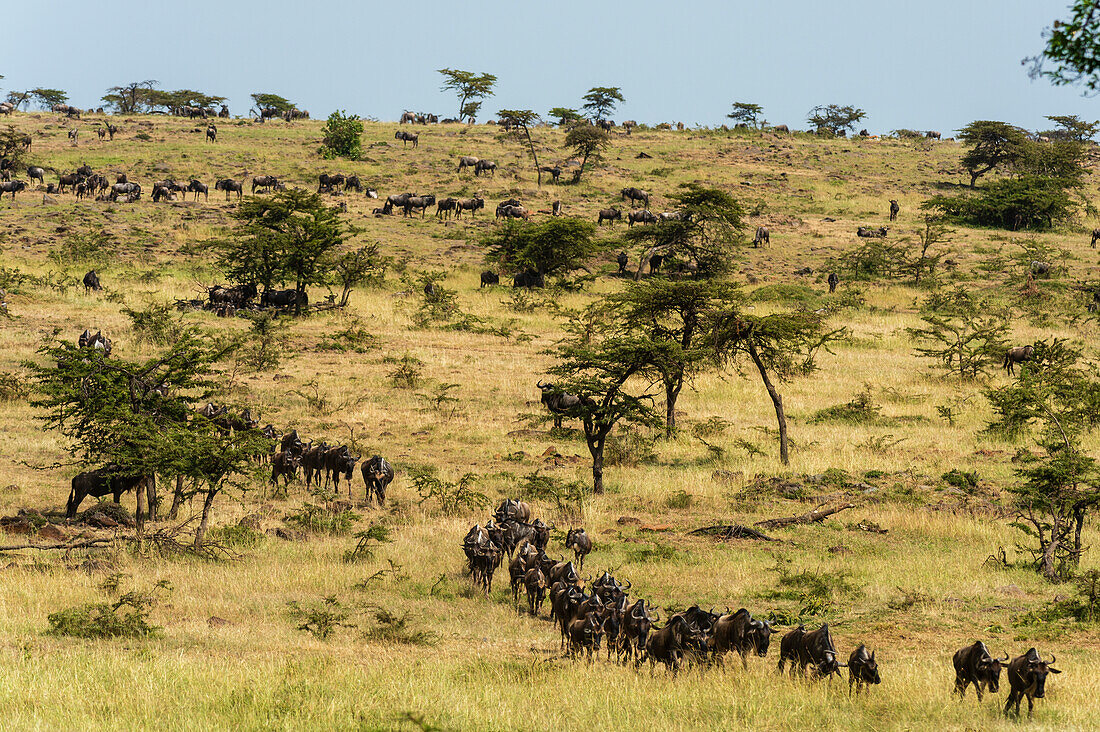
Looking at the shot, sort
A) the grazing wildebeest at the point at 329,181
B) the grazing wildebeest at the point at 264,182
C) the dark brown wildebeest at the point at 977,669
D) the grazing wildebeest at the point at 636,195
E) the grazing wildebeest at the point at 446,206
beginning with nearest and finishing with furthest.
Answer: the dark brown wildebeest at the point at 977,669, the grazing wildebeest at the point at 264,182, the grazing wildebeest at the point at 446,206, the grazing wildebeest at the point at 329,181, the grazing wildebeest at the point at 636,195

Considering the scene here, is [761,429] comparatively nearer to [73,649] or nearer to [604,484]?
[604,484]

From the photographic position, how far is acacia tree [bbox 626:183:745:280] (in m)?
Result: 45.7

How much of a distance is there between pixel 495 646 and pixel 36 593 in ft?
19.9

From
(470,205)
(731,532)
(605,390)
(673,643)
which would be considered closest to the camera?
(673,643)

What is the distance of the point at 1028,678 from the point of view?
862 centimetres

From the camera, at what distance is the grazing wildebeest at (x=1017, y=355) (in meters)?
30.4

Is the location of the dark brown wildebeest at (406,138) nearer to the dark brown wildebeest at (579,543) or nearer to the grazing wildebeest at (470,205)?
the grazing wildebeest at (470,205)

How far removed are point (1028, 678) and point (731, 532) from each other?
26.0ft

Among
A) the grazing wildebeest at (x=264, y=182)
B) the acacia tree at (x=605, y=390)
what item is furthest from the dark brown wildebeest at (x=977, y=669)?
the grazing wildebeest at (x=264, y=182)

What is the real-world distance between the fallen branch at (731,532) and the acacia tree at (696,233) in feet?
95.8

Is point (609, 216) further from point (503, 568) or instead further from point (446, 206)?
point (503, 568)

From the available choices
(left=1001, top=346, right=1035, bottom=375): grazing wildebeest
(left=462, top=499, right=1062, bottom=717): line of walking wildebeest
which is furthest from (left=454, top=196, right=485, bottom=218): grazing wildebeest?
(left=462, top=499, right=1062, bottom=717): line of walking wildebeest

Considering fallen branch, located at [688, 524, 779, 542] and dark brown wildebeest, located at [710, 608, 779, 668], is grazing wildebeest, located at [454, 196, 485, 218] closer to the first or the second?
fallen branch, located at [688, 524, 779, 542]

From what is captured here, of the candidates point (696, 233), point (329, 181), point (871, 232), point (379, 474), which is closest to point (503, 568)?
point (379, 474)
